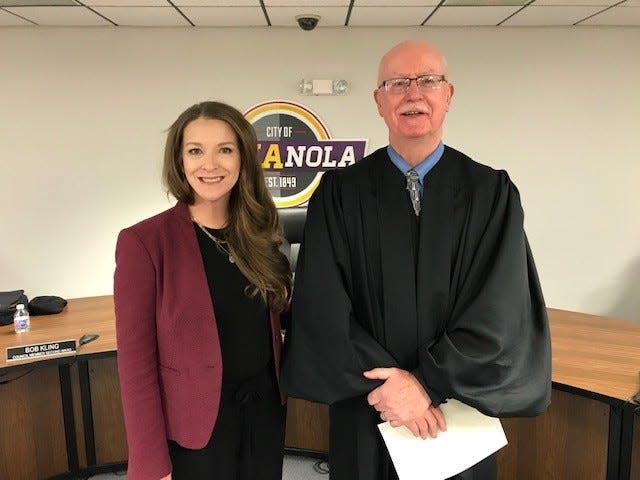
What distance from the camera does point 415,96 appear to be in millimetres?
1223

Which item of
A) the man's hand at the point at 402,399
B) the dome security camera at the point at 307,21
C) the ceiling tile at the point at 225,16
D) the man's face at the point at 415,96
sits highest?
the ceiling tile at the point at 225,16

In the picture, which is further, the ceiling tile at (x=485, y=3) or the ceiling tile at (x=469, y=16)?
the ceiling tile at (x=469, y=16)

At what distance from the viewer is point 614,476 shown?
1742mm

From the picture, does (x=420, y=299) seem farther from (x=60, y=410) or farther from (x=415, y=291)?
(x=60, y=410)

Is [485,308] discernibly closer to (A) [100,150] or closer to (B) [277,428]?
(B) [277,428]

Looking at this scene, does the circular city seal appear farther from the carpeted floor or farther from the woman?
the woman

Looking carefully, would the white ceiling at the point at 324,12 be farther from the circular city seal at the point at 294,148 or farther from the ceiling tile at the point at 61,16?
the circular city seal at the point at 294,148

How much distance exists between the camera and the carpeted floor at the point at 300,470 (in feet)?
8.40

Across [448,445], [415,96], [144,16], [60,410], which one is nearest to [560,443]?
[448,445]

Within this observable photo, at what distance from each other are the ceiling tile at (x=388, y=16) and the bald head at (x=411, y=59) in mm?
2447

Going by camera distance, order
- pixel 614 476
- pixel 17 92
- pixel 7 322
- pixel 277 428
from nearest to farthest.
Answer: pixel 277 428, pixel 614 476, pixel 7 322, pixel 17 92

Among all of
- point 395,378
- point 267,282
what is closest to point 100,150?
point 267,282

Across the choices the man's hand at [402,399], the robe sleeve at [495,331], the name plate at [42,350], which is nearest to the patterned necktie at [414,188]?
the robe sleeve at [495,331]

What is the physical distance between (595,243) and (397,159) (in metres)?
3.66
